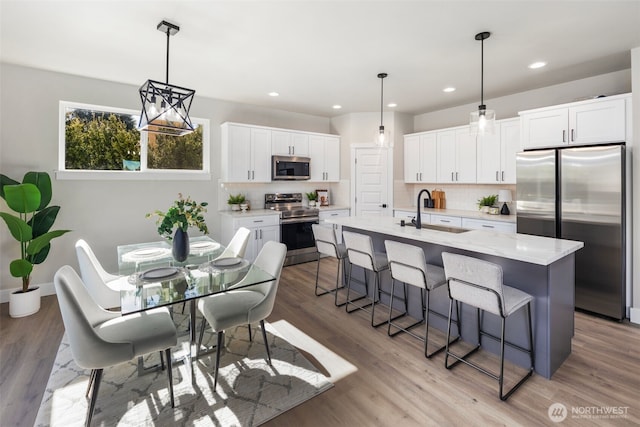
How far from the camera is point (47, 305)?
11.7 feet

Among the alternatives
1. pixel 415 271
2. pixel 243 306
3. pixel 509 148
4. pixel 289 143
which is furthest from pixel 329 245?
pixel 509 148

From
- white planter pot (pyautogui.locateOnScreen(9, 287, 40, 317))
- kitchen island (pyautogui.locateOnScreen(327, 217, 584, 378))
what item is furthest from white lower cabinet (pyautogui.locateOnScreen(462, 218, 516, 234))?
white planter pot (pyautogui.locateOnScreen(9, 287, 40, 317))

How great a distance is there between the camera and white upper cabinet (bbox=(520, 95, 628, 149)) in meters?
3.19

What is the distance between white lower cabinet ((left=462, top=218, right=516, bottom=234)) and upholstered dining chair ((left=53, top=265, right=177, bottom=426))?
3.93 metres

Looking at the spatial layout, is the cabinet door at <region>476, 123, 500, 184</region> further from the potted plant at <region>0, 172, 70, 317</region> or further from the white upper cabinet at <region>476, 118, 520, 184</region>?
the potted plant at <region>0, 172, 70, 317</region>

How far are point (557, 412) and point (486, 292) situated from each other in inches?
31.4

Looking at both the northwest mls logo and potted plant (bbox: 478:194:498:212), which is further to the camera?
potted plant (bbox: 478:194:498:212)

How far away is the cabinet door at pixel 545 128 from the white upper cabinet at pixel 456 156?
38.1 inches

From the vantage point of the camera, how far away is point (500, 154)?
455 cm

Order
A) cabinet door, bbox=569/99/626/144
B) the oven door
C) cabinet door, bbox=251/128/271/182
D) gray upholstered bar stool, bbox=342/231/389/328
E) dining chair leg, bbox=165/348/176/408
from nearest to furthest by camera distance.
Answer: dining chair leg, bbox=165/348/176/408 → gray upholstered bar stool, bbox=342/231/389/328 → cabinet door, bbox=569/99/626/144 → cabinet door, bbox=251/128/271/182 → the oven door

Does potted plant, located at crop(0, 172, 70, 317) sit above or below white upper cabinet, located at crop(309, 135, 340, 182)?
below

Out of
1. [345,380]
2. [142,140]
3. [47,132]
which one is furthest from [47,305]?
[345,380]

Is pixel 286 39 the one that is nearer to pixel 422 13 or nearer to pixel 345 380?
pixel 422 13

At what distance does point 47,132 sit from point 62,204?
34.7 inches
